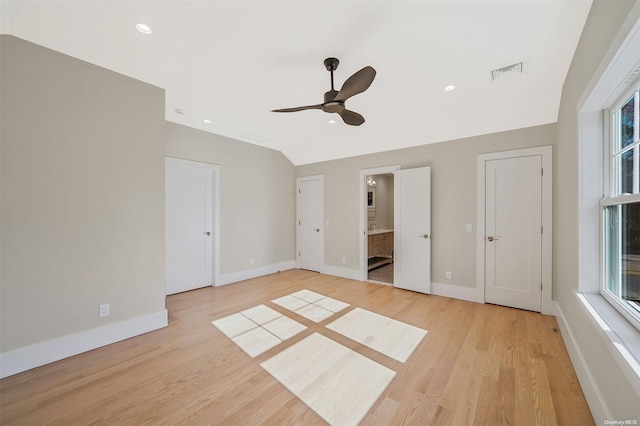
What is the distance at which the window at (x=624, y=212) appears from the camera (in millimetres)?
1395

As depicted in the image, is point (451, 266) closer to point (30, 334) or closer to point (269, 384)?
point (269, 384)

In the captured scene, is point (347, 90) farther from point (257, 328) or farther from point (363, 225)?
point (363, 225)

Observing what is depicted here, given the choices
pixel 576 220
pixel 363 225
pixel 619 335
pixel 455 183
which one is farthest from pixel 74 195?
pixel 455 183

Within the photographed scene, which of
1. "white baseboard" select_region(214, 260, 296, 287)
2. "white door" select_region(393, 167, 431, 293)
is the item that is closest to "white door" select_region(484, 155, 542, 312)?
"white door" select_region(393, 167, 431, 293)

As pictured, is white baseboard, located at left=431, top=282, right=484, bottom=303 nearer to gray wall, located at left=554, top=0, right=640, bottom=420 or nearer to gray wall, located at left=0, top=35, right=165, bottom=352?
gray wall, located at left=554, top=0, right=640, bottom=420

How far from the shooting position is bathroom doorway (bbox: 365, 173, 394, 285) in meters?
5.62

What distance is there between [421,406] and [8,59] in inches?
168

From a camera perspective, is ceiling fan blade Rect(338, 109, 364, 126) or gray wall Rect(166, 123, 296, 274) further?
gray wall Rect(166, 123, 296, 274)

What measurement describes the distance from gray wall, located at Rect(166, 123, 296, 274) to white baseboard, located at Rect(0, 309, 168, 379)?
5.75ft

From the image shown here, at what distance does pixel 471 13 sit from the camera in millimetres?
1807

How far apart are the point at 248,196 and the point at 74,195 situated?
9.09 feet

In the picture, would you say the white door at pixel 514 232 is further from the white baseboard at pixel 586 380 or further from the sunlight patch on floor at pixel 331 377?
the sunlight patch on floor at pixel 331 377

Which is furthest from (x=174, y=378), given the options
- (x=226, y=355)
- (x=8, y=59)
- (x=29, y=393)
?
(x=8, y=59)

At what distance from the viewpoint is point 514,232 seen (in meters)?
3.34
